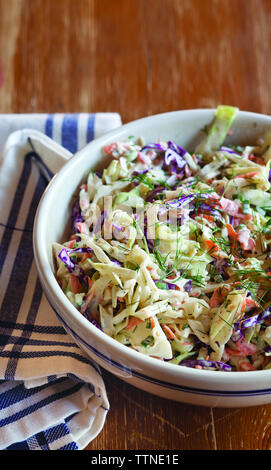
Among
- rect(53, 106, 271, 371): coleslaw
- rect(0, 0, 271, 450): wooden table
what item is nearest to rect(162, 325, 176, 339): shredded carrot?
rect(53, 106, 271, 371): coleslaw

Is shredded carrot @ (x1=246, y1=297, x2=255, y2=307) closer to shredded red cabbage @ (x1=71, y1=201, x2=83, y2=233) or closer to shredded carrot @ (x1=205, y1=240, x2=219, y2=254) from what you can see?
shredded carrot @ (x1=205, y1=240, x2=219, y2=254)

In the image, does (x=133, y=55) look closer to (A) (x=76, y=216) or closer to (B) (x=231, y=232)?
(A) (x=76, y=216)

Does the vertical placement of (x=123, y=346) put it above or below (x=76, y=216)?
below

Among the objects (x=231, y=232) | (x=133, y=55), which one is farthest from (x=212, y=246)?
(x=133, y=55)

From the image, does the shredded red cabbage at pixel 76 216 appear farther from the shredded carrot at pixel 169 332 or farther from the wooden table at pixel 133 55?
the wooden table at pixel 133 55

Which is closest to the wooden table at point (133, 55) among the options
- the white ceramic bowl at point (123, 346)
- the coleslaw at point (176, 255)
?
the white ceramic bowl at point (123, 346)

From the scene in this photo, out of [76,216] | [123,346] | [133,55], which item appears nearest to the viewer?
[123,346]

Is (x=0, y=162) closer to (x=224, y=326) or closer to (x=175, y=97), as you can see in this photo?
(x=175, y=97)
